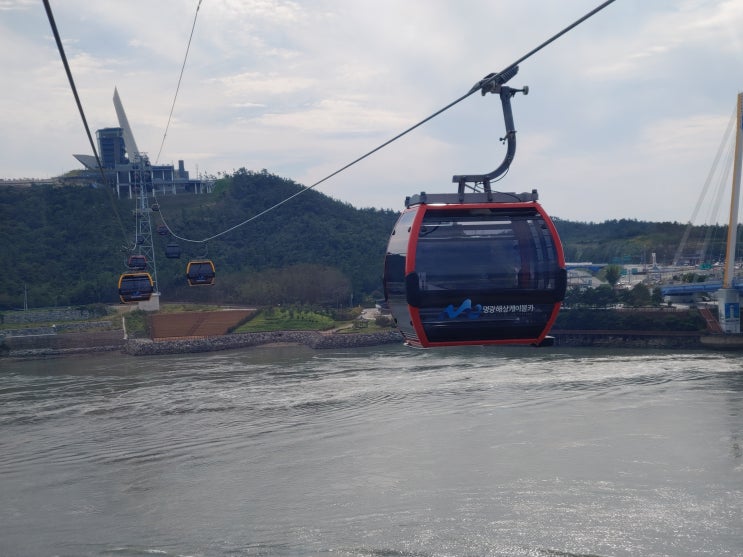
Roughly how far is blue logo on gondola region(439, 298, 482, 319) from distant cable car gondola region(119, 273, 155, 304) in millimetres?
11854

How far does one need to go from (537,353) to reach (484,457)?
13.4 meters

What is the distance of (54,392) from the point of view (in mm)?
22000

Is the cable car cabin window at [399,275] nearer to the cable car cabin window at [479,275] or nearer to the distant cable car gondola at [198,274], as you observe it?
the cable car cabin window at [479,275]

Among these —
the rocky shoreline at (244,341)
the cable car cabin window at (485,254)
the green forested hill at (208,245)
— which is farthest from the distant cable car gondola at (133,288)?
the green forested hill at (208,245)

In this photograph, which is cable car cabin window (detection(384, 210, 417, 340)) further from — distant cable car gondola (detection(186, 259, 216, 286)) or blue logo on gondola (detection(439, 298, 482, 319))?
distant cable car gondola (detection(186, 259, 216, 286))

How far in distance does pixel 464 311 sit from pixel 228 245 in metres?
44.1

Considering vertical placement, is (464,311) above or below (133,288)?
below

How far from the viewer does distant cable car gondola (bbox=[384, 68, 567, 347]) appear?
564 centimetres

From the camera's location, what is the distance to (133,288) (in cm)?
1638

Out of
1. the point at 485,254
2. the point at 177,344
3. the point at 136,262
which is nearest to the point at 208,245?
the point at 177,344

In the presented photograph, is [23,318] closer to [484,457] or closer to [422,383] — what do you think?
[422,383]

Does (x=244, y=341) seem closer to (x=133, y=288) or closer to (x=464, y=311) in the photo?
(x=133, y=288)

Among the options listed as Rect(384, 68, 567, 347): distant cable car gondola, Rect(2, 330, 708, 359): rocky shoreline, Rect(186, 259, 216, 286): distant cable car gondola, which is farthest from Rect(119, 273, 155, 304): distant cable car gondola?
Rect(2, 330, 708, 359): rocky shoreline

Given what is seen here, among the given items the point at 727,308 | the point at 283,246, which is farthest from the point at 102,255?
the point at 727,308
